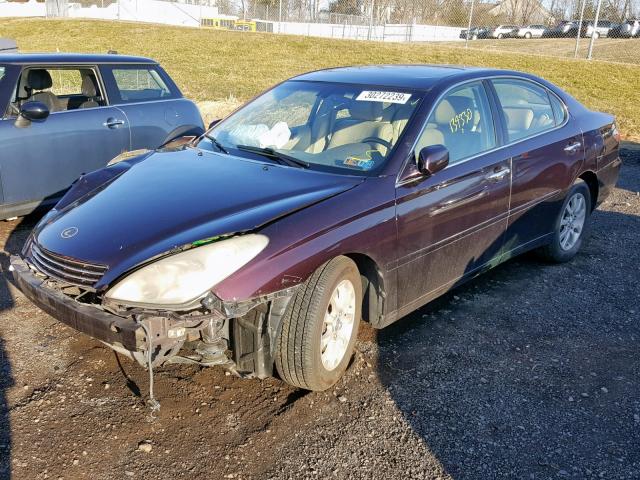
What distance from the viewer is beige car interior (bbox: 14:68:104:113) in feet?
19.9

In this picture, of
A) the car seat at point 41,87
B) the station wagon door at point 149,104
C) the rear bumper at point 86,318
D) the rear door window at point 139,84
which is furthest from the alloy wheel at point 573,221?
the car seat at point 41,87

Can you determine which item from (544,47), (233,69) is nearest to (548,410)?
(233,69)

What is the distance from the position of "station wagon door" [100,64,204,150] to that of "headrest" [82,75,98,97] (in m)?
0.13

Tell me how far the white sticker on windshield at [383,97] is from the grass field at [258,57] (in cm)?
1026

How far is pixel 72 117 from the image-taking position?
19.7 ft

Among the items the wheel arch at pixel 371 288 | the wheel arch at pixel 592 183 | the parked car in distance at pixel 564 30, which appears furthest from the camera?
the parked car in distance at pixel 564 30

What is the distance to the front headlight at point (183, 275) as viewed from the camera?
282cm

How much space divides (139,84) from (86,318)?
15.4ft

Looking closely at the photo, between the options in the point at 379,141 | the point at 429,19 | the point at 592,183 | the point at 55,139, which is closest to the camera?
the point at 379,141

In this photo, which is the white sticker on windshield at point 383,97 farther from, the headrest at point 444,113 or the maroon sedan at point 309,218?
the headrest at point 444,113

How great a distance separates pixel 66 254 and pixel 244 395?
1168 millimetres

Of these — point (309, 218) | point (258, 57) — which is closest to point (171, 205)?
point (309, 218)

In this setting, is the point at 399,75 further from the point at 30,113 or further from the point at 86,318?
the point at 30,113

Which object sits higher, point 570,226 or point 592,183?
point 592,183
